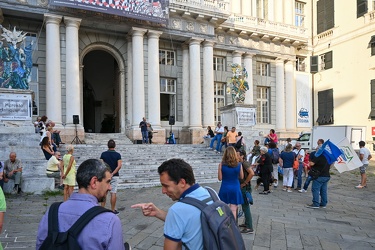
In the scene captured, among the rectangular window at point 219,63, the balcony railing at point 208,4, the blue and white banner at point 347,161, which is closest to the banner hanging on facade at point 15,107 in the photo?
the blue and white banner at point 347,161

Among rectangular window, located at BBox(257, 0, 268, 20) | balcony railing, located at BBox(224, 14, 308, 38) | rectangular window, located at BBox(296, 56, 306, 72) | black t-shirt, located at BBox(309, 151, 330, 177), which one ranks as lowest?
black t-shirt, located at BBox(309, 151, 330, 177)

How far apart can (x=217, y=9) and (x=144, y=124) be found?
31.9 feet

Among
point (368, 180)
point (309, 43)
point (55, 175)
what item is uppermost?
point (309, 43)

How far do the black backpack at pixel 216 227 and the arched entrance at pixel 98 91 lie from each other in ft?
78.9

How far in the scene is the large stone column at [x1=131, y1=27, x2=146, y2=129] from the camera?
19344 millimetres

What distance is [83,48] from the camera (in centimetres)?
1972

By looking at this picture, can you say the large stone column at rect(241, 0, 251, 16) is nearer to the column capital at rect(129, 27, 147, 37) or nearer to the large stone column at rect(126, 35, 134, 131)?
the column capital at rect(129, 27, 147, 37)

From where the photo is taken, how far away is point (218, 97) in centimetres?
2398

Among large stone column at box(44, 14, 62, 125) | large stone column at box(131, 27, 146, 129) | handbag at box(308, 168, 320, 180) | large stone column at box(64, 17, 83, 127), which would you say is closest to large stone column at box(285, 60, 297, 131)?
large stone column at box(131, 27, 146, 129)

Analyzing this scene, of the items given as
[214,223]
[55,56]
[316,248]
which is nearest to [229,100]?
[55,56]

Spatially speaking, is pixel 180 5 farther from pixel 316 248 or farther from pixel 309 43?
pixel 316 248

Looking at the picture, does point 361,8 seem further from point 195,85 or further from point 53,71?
point 53,71

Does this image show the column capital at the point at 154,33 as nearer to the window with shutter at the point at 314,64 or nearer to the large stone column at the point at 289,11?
the large stone column at the point at 289,11

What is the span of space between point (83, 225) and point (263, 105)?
25.2m
